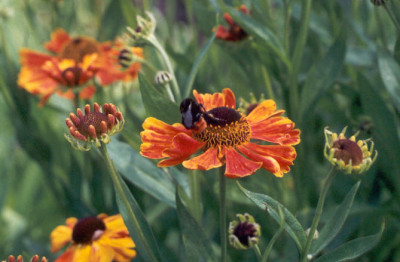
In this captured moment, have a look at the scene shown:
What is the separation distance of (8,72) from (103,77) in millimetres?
212

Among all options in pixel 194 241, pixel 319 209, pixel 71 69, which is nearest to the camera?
pixel 319 209

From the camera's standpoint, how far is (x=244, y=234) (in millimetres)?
578

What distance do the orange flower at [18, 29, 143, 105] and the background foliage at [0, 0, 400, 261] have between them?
0.15 ft

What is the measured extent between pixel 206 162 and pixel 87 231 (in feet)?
0.86

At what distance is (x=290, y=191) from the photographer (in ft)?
3.43

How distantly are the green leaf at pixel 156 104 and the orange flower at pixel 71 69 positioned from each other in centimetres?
24

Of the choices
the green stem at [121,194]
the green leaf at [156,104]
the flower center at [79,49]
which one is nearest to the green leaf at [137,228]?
the green stem at [121,194]

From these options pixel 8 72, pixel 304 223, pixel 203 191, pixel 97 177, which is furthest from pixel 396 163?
pixel 8 72

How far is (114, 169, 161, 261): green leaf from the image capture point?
0.56 metres

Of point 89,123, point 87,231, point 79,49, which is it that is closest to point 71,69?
point 79,49

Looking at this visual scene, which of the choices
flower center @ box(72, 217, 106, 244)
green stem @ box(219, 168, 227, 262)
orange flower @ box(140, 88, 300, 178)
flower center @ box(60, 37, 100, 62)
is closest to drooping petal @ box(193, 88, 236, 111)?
orange flower @ box(140, 88, 300, 178)

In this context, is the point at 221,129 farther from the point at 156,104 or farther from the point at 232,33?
the point at 232,33

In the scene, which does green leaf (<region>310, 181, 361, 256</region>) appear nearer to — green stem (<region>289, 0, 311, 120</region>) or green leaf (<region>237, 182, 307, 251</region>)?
green leaf (<region>237, 182, 307, 251</region>)

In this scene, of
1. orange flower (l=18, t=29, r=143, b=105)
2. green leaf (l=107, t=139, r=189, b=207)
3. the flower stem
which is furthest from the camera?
orange flower (l=18, t=29, r=143, b=105)
